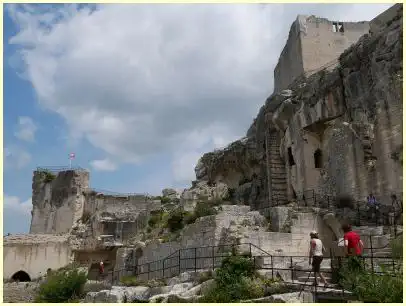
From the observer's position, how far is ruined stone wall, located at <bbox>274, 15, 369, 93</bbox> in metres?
29.6

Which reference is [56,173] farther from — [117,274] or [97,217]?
[117,274]

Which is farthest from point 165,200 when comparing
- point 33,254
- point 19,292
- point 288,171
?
point 19,292

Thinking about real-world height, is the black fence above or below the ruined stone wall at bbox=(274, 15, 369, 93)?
below

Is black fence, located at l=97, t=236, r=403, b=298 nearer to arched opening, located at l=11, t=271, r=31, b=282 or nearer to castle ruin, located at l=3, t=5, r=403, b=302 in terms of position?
castle ruin, located at l=3, t=5, r=403, b=302

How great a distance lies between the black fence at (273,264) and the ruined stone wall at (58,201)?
1508 cm

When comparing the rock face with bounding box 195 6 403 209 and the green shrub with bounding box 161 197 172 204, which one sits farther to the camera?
the green shrub with bounding box 161 197 172 204

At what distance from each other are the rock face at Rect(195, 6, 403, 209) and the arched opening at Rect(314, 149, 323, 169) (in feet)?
0.17

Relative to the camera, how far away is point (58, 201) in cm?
3619

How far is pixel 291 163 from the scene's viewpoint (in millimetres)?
26125

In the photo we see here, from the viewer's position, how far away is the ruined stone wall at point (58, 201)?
117 ft

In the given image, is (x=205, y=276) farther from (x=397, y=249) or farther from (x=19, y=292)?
(x=19, y=292)

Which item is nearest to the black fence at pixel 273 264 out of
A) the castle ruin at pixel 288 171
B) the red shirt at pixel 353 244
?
the red shirt at pixel 353 244

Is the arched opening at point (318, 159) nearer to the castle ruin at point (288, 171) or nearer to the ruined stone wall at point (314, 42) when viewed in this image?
the castle ruin at point (288, 171)

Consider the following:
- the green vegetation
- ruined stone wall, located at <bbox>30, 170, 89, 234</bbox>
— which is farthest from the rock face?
ruined stone wall, located at <bbox>30, 170, 89, 234</bbox>
